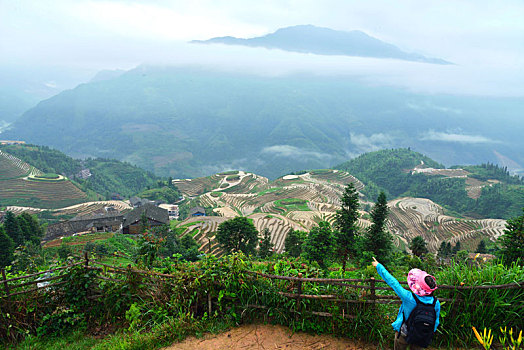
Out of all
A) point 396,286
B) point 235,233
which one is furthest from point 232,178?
point 396,286

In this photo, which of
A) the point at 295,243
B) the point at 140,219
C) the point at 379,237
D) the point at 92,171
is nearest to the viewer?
the point at 379,237

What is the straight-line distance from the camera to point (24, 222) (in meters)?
28.9

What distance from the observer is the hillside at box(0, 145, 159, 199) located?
107m

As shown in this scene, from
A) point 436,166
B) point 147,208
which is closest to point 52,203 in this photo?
point 147,208

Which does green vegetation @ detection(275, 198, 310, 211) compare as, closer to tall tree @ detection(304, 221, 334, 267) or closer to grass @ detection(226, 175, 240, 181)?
grass @ detection(226, 175, 240, 181)

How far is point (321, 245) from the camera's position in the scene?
14891 mm

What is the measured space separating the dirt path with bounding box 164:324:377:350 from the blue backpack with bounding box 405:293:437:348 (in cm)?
123

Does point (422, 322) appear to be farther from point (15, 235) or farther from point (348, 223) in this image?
point (15, 235)

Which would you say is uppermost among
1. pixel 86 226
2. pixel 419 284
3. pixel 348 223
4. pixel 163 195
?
pixel 419 284

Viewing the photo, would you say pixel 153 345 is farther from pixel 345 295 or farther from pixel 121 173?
pixel 121 173

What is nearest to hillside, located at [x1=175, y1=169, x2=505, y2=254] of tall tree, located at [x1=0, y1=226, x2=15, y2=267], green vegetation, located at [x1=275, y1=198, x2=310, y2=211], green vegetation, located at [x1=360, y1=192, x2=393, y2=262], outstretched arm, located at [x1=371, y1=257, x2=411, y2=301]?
green vegetation, located at [x1=275, y1=198, x2=310, y2=211]

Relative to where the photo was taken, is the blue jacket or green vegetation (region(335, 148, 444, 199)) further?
green vegetation (region(335, 148, 444, 199))

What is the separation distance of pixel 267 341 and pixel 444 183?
131 m

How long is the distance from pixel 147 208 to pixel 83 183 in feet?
239
